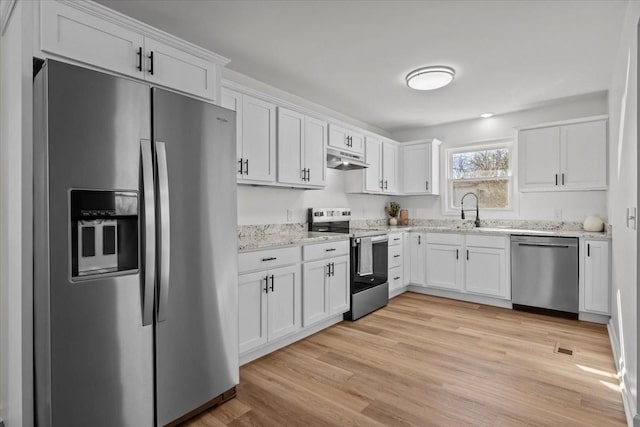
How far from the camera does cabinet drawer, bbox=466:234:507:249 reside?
4.21 m

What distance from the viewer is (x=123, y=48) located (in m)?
1.87

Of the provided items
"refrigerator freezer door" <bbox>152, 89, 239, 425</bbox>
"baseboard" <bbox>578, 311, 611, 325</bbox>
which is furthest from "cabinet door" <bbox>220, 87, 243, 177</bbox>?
"baseboard" <bbox>578, 311, 611, 325</bbox>

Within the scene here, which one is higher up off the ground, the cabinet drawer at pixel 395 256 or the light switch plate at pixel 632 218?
the light switch plate at pixel 632 218

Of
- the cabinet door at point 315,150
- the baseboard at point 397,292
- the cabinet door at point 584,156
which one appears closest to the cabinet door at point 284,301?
the cabinet door at point 315,150

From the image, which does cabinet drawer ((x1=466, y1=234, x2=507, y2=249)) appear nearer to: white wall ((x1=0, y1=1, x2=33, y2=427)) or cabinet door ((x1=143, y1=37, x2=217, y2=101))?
cabinet door ((x1=143, y1=37, x2=217, y2=101))

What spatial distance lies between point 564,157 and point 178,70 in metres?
4.21

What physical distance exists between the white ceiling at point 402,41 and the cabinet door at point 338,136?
1.27 ft

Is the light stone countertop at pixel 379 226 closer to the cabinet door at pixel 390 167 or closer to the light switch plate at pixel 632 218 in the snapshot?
the cabinet door at pixel 390 167

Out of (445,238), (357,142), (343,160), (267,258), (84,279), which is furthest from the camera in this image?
(445,238)

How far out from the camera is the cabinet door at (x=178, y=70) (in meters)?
1.98

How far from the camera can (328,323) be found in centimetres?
356

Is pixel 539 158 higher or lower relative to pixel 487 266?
higher

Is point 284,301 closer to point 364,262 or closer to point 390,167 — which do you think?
point 364,262

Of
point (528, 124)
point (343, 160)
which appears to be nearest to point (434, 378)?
point (343, 160)
